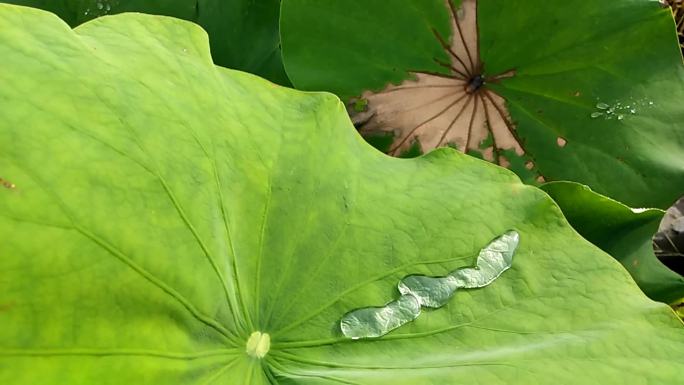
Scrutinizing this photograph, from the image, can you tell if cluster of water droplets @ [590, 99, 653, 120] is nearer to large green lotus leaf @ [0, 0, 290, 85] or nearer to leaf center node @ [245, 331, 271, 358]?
large green lotus leaf @ [0, 0, 290, 85]

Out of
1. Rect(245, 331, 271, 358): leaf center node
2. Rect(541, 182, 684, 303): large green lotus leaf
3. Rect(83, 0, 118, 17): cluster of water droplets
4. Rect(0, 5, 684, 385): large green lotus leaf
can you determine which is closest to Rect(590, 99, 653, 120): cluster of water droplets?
Rect(541, 182, 684, 303): large green lotus leaf

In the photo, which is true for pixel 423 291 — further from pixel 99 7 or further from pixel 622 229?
pixel 99 7

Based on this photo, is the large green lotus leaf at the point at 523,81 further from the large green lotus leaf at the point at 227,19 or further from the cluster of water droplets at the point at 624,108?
the large green lotus leaf at the point at 227,19

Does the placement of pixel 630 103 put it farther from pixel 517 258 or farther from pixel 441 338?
pixel 441 338

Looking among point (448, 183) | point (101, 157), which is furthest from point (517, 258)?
point (101, 157)

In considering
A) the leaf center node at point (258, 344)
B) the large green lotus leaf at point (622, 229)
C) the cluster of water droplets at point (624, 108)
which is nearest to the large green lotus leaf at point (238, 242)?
the leaf center node at point (258, 344)
